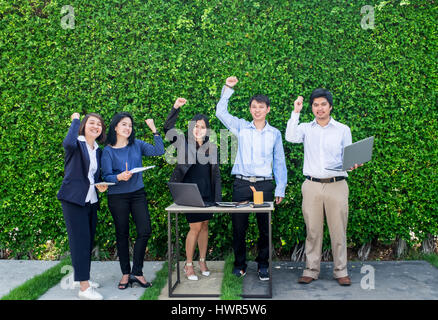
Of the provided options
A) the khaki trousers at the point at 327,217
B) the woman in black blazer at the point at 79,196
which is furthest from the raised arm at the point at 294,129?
the woman in black blazer at the point at 79,196

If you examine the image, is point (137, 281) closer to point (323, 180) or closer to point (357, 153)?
point (323, 180)

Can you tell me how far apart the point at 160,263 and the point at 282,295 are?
1.85m

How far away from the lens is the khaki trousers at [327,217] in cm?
451

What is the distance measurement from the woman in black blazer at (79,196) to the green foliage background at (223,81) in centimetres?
124

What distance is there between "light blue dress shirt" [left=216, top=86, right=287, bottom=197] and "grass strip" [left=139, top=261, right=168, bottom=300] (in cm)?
151

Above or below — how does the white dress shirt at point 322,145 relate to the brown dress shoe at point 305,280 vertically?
above

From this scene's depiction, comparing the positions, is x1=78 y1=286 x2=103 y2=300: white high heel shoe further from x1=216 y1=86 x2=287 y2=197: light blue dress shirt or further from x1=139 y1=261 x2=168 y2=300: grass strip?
x1=216 y1=86 x2=287 y2=197: light blue dress shirt

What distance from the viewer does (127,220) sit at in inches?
172

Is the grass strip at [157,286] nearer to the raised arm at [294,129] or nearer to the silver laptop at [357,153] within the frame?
the raised arm at [294,129]

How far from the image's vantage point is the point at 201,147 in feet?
Result: 15.1

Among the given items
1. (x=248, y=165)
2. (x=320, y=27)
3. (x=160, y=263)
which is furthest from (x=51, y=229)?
(x=320, y=27)

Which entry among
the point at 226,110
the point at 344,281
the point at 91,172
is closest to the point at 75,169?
the point at 91,172

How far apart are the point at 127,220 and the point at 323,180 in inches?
87.0

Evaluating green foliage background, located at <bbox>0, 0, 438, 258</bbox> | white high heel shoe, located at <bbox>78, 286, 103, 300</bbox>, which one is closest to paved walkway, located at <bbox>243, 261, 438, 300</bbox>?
green foliage background, located at <bbox>0, 0, 438, 258</bbox>
